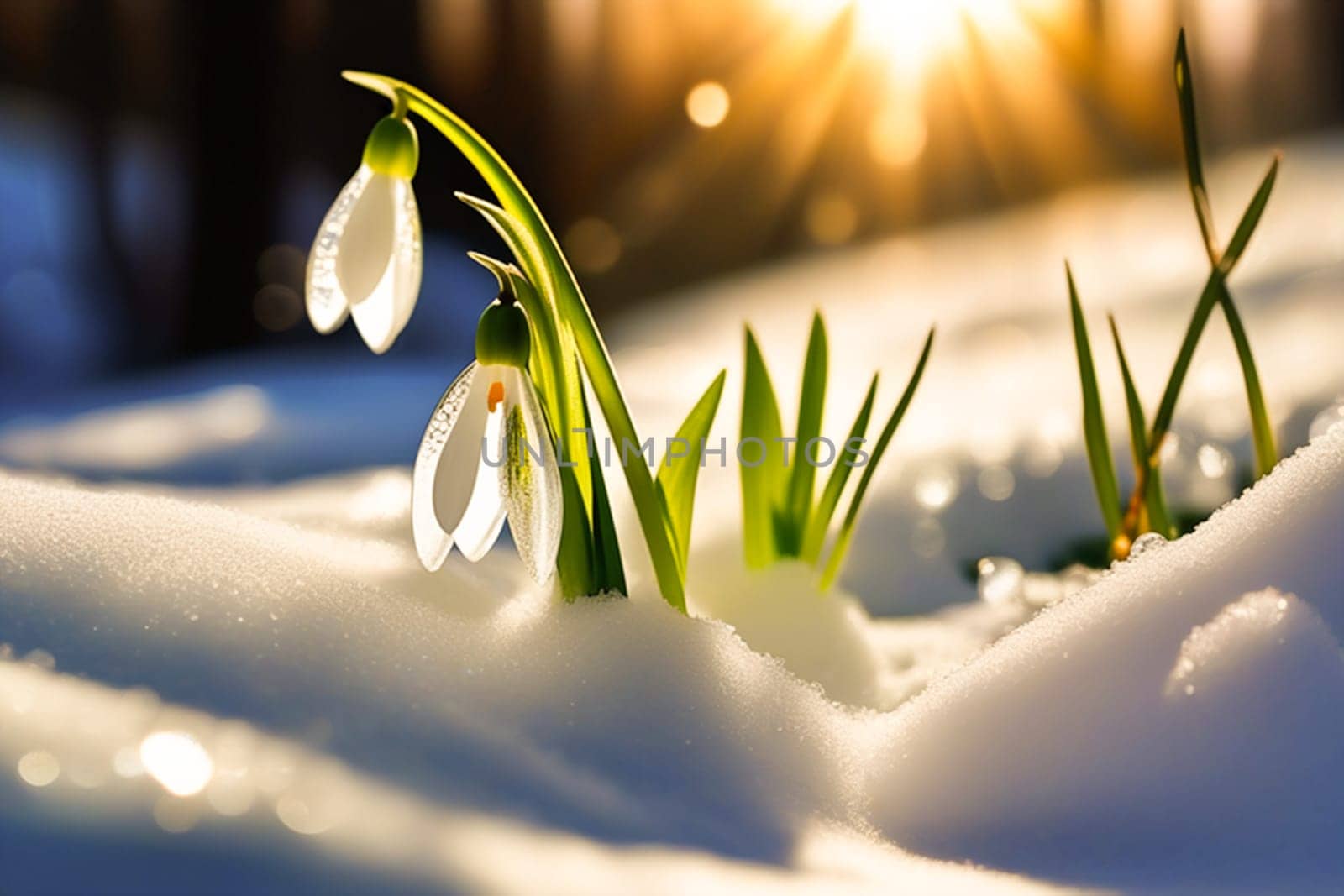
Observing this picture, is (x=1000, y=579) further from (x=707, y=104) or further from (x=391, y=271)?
(x=707, y=104)

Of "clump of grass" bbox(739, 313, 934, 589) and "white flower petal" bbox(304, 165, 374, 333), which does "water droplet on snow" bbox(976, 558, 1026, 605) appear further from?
"white flower petal" bbox(304, 165, 374, 333)

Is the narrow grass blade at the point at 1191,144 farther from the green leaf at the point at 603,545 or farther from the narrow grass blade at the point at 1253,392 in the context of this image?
the green leaf at the point at 603,545

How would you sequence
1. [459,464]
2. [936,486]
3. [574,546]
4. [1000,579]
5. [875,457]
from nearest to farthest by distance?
[459,464] → [574,546] → [875,457] → [1000,579] → [936,486]

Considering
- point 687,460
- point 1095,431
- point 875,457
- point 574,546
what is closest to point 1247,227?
point 1095,431

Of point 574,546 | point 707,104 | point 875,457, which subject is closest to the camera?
point 574,546

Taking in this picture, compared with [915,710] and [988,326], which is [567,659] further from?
[988,326]

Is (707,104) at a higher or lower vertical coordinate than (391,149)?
higher

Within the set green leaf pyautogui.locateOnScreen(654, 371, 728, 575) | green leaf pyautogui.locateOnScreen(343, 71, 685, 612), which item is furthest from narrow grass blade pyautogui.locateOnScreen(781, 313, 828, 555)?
green leaf pyautogui.locateOnScreen(343, 71, 685, 612)

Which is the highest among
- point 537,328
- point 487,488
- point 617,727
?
point 537,328

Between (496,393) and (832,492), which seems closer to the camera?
(496,393)
